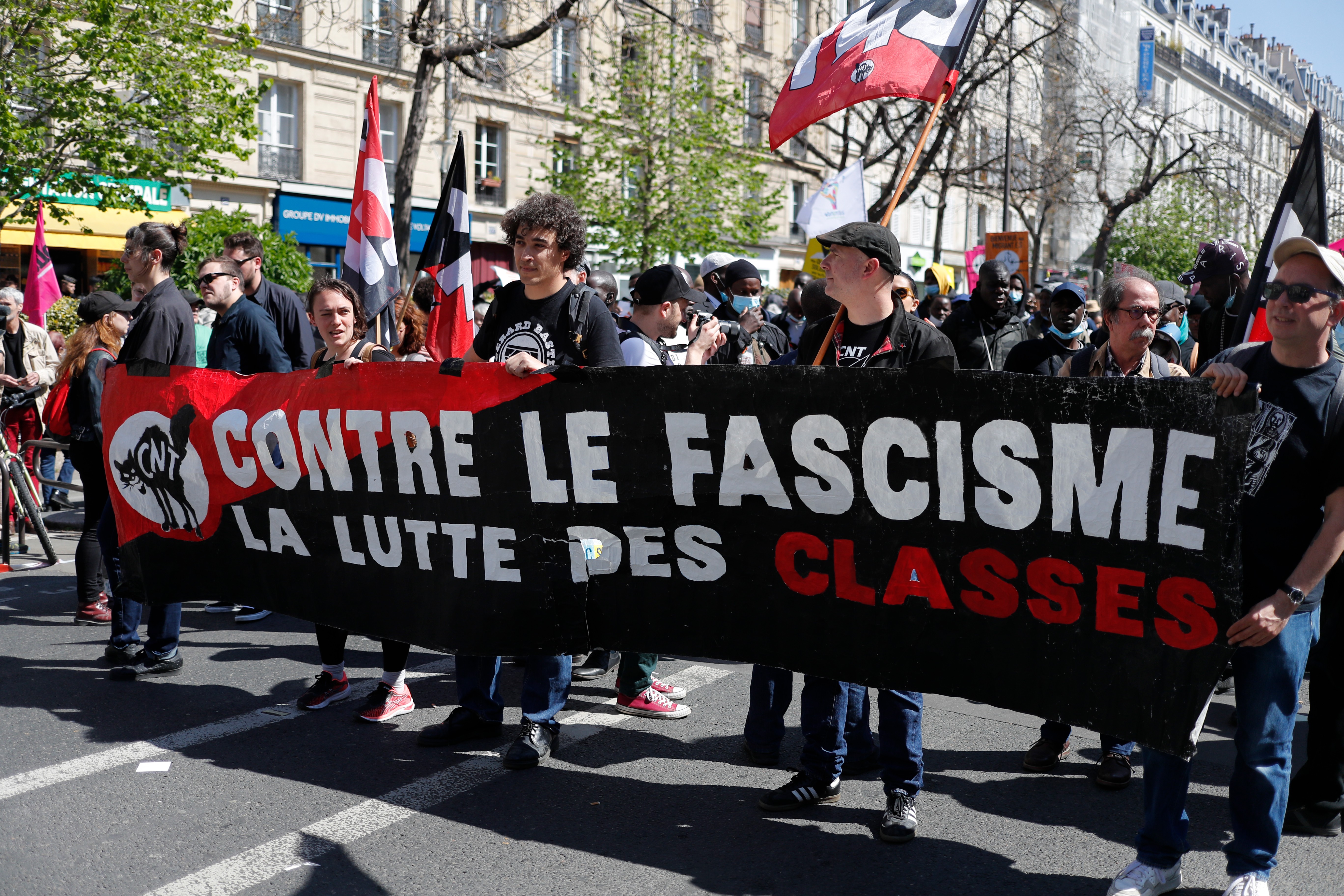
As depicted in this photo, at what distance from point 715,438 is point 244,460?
216 centimetres

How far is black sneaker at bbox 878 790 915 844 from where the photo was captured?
3748 mm

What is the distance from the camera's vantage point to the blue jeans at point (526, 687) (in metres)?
4.52

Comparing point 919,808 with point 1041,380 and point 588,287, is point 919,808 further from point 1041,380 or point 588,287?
point 588,287

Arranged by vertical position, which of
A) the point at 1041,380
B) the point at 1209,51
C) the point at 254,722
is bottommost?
the point at 254,722

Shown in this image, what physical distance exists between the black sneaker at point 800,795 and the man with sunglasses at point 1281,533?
41.8 inches

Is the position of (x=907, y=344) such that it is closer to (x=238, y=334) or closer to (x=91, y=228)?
(x=238, y=334)

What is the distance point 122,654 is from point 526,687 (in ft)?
7.57

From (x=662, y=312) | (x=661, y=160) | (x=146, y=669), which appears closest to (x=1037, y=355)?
(x=662, y=312)

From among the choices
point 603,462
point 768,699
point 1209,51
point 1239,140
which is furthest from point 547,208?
point 1209,51

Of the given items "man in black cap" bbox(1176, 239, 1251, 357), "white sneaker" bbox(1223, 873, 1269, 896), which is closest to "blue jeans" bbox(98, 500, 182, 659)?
"white sneaker" bbox(1223, 873, 1269, 896)

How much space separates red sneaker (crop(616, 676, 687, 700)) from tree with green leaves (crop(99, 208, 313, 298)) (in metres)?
13.1

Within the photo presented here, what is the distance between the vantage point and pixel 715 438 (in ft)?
12.3

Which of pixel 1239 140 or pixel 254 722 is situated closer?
pixel 254 722

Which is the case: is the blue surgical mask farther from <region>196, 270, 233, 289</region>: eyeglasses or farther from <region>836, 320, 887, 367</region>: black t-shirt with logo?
<region>196, 270, 233, 289</region>: eyeglasses
